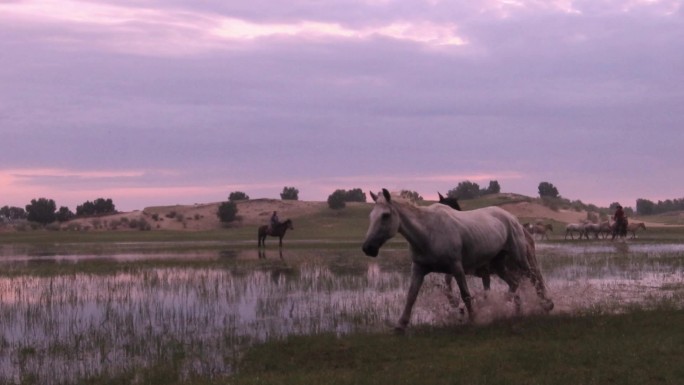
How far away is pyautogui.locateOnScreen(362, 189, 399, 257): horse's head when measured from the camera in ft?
38.7

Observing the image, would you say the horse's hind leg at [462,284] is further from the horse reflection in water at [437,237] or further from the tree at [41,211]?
the tree at [41,211]

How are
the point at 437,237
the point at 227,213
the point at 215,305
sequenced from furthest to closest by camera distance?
the point at 227,213, the point at 215,305, the point at 437,237

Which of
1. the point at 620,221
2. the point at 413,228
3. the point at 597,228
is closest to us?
the point at 413,228

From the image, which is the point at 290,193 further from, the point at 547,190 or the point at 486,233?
the point at 486,233

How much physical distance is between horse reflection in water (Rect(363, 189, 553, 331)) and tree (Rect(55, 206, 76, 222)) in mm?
95173

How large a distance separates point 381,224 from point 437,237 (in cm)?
104

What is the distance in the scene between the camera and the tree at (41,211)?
330 ft

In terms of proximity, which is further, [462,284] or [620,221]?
[620,221]

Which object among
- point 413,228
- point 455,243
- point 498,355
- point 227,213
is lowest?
point 498,355

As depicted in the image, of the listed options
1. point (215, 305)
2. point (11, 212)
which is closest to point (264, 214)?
point (11, 212)

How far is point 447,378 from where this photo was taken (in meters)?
8.77

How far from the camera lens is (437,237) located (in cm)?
1234

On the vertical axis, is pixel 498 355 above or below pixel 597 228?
below

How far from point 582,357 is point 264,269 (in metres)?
18.2
